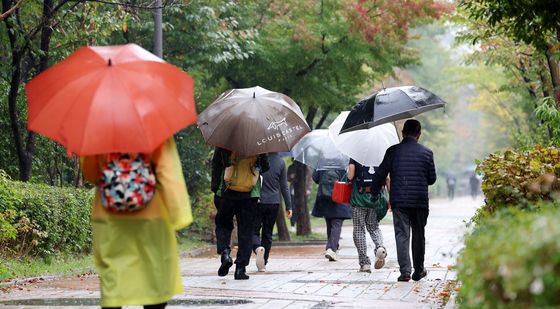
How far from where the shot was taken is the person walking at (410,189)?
11.7 meters

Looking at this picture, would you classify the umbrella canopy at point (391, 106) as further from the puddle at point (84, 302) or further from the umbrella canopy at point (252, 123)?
the puddle at point (84, 302)

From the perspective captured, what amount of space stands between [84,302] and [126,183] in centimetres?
396

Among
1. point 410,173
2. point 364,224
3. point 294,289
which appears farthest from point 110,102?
point 364,224

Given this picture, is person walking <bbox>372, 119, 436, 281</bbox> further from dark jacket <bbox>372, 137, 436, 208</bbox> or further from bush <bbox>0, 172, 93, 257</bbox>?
bush <bbox>0, 172, 93, 257</bbox>

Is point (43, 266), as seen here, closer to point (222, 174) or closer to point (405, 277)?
point (222, 174)

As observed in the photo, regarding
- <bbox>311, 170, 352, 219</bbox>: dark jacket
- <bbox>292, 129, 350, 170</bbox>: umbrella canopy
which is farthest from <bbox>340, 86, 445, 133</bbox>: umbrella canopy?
<bbox>311, 170, 352, 219</bbox>: dark jacket

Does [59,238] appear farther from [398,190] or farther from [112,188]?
[112,188]

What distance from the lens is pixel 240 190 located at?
1205 cm

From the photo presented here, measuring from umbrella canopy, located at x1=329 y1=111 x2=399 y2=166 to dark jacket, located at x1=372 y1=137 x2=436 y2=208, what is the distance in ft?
5.23

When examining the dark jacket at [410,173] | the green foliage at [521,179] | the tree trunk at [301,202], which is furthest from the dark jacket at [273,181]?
the tree trunk at [301,202]

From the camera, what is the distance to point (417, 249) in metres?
11.8

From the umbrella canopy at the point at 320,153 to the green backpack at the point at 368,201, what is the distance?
253 centimetres

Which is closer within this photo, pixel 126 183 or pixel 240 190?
pixel 126 183

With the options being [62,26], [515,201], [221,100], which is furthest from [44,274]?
[515,201]
